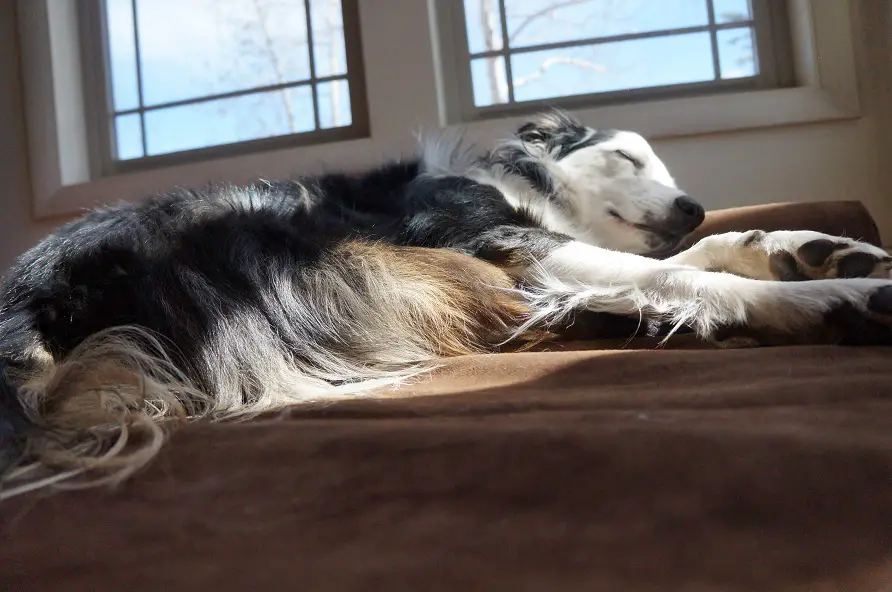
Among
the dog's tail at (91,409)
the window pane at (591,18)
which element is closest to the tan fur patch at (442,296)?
the dog's tail at (91,409)

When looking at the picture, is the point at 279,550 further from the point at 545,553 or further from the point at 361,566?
the point at 545,553

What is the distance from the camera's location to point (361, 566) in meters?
0.43

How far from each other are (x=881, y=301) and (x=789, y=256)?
0.89 feet

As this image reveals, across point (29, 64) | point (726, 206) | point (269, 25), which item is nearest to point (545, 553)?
point (726, 206)

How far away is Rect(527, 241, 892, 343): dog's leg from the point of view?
0.98m

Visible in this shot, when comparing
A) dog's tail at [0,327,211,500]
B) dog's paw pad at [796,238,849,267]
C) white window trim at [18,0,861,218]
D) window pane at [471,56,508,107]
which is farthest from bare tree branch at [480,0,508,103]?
dog's tail at [0,327,211,500]

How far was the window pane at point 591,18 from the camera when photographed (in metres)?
2.51

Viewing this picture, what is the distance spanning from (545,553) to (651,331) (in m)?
0.80

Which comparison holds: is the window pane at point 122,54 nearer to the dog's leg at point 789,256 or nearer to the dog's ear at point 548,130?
the dog's ear at point 548,130

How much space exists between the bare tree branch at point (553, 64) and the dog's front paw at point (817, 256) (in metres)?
1.48

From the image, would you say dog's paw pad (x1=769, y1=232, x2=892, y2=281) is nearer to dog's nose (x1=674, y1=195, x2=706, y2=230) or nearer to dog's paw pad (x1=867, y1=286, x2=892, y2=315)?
dog's paw pad (x1=867, y1=286, x2=892, y2=315)

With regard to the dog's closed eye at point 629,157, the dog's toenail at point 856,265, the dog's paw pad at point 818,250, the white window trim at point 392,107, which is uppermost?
the white window trim at point 392,107

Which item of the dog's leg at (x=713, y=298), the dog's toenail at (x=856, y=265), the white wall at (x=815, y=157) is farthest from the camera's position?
the white wall at (x=815, y=157)

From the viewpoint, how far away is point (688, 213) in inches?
64.0
